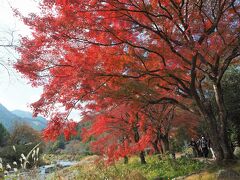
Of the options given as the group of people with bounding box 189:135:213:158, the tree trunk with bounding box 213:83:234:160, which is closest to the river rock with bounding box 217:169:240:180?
the tree trunk with bounding box 213:83:234:160

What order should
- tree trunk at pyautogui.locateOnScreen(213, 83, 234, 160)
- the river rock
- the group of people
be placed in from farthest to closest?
1. the group of people
2. tree trunk at pyautogui.locateOnScreen(213, 83, 234, 160)
3. the river rock

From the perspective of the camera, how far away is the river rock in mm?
9180

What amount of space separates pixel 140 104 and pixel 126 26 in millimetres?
3462

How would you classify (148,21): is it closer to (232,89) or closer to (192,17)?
(192,17)

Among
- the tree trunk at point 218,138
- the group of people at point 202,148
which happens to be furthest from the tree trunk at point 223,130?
the group of people at point 202,148

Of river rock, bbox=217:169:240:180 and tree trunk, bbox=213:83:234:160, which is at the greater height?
tree trunk, bbox=213:83:234:160

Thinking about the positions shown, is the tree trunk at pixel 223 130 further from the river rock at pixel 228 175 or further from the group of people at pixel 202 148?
the group of people at pixel 202 148

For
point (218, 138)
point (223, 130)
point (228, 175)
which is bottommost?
point (228, 175)

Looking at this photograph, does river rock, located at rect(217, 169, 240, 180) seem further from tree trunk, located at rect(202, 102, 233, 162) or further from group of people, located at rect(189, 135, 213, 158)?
group of people, located at rect(189, 135, 213, 158)

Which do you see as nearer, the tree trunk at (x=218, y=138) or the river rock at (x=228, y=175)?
the river rock at (x=228, y=175)

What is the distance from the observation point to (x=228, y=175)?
9344mm

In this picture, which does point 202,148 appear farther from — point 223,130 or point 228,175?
point 228,175

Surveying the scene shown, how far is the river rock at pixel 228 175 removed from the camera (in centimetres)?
918

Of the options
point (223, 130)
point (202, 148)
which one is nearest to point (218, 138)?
point (223, 130)
